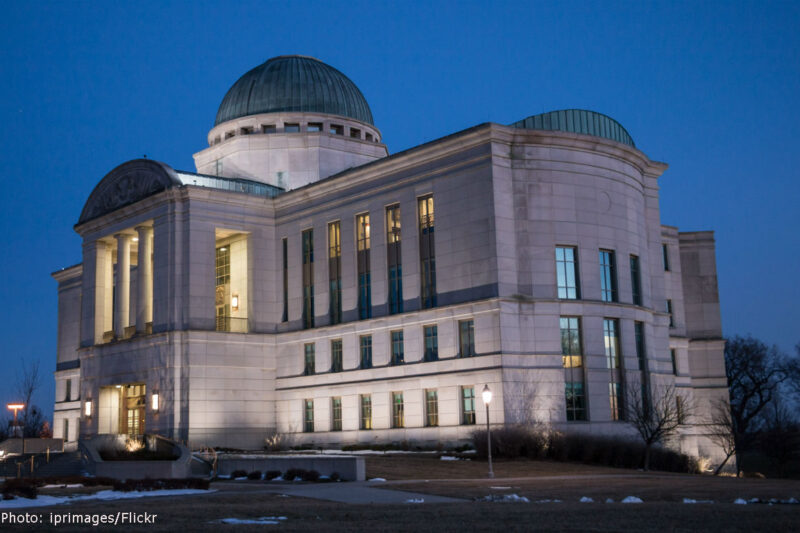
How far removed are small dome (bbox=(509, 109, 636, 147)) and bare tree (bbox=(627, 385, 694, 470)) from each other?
15944 millimetres

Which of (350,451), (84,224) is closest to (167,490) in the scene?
(350,451)

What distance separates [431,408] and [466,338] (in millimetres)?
4818

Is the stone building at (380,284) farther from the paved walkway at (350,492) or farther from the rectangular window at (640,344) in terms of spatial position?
the paved walkway at (350,492)

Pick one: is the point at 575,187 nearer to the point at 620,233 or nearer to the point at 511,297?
the point at 620,233

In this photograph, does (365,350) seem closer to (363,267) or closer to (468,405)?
(363,267)

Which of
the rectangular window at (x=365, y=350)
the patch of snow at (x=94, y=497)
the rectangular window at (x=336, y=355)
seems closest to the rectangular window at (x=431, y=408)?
the rectangular window at (x=365, y=350)

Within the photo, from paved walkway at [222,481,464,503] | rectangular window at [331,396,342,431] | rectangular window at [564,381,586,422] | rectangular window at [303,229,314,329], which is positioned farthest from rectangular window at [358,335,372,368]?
paved walkway at [222,481,464,503]


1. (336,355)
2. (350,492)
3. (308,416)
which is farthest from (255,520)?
(308,416)

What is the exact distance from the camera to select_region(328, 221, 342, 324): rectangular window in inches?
2453

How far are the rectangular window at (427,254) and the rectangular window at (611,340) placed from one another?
10.4m

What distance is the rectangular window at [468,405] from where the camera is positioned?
171 feet

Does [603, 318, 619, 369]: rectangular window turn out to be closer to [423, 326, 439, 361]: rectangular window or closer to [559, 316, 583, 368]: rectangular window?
[559, 316, 583, 368]: rectangular window

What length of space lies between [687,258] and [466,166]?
99.7ft

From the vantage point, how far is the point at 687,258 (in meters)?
76.6
